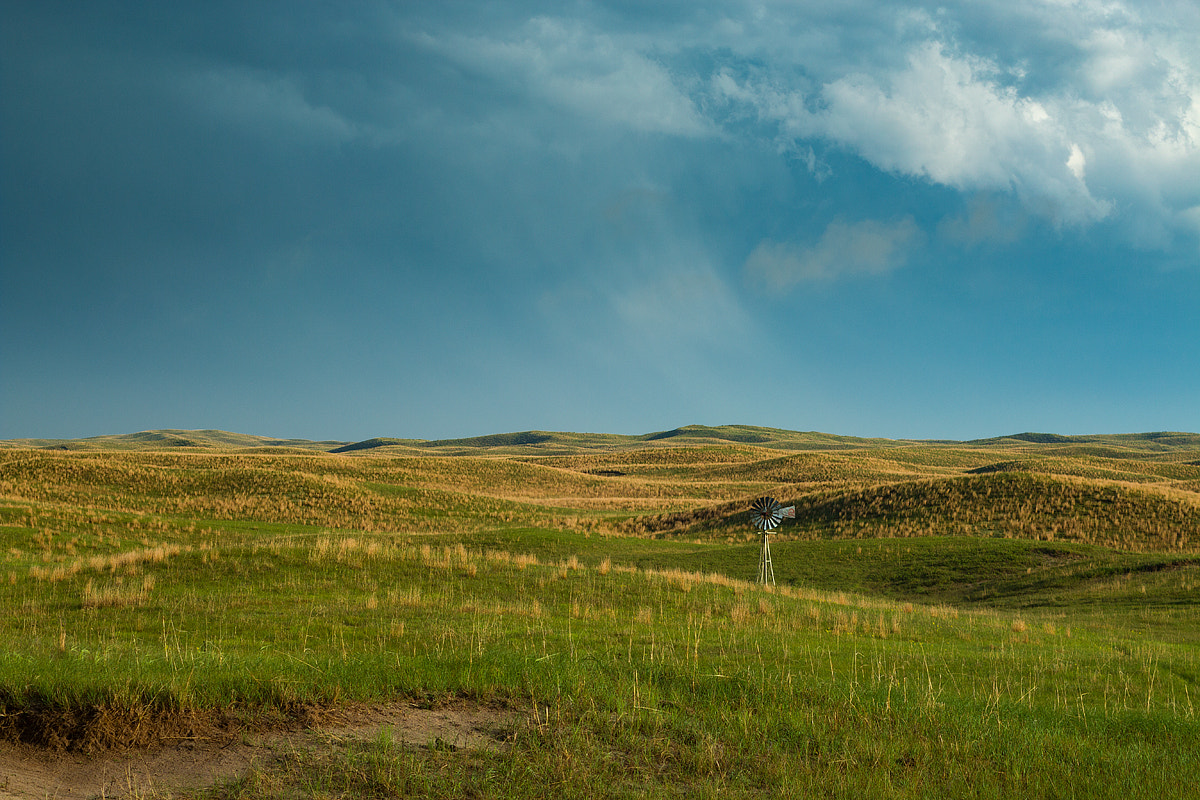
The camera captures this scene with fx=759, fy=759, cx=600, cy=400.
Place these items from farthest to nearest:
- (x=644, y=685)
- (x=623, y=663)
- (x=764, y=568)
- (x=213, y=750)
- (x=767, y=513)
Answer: (x=767, y=513) < (x=764, y=568) < (x=623, y=663) < (x=644, y=685) < (x=213, y=750)

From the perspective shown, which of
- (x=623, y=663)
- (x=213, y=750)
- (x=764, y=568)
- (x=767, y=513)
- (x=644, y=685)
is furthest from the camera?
(x=767, y=513)

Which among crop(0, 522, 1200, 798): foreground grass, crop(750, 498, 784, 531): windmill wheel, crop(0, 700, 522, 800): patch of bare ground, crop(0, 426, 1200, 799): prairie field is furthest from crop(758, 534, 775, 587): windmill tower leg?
crop(0, 700, 522, 800): patch of bare ground

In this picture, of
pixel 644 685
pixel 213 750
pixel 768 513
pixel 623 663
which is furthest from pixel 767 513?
pixel 213 750

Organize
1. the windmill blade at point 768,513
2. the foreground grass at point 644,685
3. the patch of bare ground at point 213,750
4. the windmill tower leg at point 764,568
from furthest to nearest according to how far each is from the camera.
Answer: the windmill blade at point 768,513
the windmill tower leg at point 764,568
the foreground grass at point 644,685
the patch of bare ground at point 213,750

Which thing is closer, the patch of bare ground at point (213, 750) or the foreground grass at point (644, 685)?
the patch of bare ground at point (213, 750)

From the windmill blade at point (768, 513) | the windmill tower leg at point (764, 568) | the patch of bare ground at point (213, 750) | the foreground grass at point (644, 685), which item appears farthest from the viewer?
the windmill blade at point (768, 513)


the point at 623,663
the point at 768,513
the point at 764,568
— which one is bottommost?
the point at 764,568

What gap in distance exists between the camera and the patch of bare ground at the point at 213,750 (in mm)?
5488

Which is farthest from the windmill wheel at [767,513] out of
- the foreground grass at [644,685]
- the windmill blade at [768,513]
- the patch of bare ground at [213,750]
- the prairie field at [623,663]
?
the patch of bare ground at [213,750]

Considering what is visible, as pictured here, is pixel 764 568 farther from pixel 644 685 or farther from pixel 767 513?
pixel 644 685

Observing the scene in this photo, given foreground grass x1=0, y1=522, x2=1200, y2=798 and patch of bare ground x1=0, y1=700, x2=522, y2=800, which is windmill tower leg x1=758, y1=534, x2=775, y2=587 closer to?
foreground grass x1=0, y1=522, x2=1200, y2=798

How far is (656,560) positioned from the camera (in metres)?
33.8

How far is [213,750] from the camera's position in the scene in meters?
6.21

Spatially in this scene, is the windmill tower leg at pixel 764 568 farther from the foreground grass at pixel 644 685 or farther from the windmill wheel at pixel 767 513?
the foreground grass at pixel 644 685
